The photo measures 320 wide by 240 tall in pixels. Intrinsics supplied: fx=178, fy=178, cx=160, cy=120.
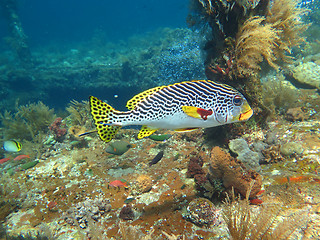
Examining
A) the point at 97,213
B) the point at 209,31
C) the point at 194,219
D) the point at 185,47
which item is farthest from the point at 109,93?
the point at 194,219

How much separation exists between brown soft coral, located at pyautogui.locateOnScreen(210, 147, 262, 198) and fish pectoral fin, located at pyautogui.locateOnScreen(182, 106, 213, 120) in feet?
5.49

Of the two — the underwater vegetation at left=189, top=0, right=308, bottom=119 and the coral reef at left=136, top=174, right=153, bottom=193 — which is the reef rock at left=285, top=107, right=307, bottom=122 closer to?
the underwater vegetation at left=189, top=0, right=308, bottom=119

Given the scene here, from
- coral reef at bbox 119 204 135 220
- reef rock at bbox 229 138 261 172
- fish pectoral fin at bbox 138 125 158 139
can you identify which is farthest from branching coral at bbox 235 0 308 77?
coral reef at bbox 119 204 135 220

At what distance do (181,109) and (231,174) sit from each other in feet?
6.60

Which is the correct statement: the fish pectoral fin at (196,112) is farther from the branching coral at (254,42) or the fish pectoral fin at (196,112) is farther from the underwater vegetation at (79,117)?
the underwater vegetation at (79,117)

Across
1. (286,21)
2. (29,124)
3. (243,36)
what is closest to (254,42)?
(243,36)

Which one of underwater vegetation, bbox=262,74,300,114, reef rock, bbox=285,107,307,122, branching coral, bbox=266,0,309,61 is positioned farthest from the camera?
underwater vegetation, bbox=262,74,300,114

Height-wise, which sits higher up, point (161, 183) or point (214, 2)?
point (214, 2)

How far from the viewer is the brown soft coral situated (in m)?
3.55

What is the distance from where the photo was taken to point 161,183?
489 centimetres

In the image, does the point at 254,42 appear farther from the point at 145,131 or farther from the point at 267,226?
the point at 267,226

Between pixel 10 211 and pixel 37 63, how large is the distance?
30.6 m

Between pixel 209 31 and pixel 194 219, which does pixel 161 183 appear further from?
pixel 209 31

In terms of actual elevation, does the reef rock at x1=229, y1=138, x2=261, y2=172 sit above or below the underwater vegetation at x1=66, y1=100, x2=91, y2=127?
below
